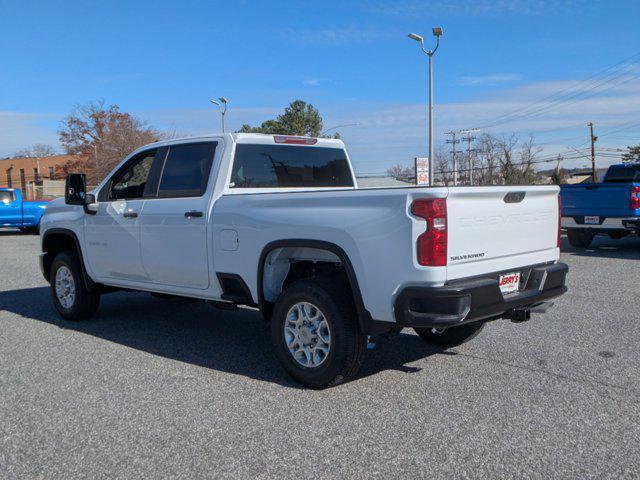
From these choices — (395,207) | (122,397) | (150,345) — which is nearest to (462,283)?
(395,207)

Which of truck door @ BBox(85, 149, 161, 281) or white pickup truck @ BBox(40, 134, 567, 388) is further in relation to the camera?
truck door @ BBox(85, 149, 161, 281)

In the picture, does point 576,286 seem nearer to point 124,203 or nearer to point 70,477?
point 124,203

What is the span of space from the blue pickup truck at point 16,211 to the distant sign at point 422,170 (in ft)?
46.1

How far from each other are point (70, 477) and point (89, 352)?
2.69 metres

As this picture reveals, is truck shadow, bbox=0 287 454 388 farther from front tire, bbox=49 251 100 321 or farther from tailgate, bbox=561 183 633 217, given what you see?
tailgate, bbox=561 183 633 217

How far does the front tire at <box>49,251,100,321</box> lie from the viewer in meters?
7.22

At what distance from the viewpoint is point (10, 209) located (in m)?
23.2

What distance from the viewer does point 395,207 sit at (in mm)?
4148

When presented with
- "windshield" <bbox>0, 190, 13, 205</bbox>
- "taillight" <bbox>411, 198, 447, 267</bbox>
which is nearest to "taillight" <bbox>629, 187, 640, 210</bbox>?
"taillight" <bbox>411, 198, 447, 267</bbox>

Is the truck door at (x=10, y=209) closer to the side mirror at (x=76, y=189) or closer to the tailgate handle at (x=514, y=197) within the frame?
the side mirror at (x=76, y=189)

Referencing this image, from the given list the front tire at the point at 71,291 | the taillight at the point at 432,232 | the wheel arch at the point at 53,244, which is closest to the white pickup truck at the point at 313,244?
the taillight at the point at 432,232

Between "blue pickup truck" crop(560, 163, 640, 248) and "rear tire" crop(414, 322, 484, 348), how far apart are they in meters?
8.79

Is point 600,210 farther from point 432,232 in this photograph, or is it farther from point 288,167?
point 432,232

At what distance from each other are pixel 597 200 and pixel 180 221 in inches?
417
